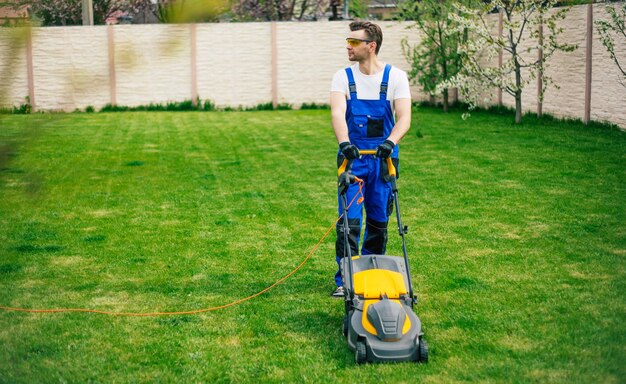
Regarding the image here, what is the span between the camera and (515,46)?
15578 mm

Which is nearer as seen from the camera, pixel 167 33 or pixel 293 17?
pixel 167 33

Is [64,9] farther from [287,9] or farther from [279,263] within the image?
[287,9]

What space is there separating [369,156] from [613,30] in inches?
392

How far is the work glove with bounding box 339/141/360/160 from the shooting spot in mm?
4840

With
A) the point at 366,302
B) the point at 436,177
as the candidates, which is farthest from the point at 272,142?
the point at 366,302

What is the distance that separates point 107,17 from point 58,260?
522 cm

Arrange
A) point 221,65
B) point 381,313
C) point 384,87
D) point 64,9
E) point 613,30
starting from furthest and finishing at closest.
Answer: point 221,65 < point 613,30 < point 384,87 < point 381,313 < point 64,9

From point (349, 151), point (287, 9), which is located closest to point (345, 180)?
point (349, 151)

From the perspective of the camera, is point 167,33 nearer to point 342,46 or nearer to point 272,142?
point 272,142

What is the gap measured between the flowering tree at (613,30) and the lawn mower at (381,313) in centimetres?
954

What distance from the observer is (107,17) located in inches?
74.2

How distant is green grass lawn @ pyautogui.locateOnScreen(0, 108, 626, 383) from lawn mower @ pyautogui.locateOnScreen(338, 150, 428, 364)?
0.10 m

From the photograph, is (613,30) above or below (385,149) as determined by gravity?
above

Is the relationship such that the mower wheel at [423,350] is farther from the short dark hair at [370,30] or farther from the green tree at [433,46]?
the green tree at [433,46]
